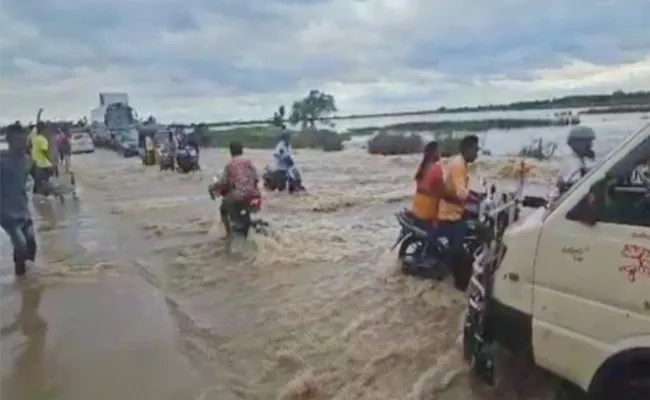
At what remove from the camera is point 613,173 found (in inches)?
140

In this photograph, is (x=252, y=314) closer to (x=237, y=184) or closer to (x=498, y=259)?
(x=237, y=184)

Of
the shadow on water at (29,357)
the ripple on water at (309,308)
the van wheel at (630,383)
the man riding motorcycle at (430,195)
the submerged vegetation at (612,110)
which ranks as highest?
the man riding motorcycle at (430,195)

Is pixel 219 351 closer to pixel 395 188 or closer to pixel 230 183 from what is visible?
pixel 230 183

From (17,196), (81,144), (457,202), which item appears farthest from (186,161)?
(81,144)

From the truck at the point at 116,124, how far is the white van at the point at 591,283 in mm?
36243

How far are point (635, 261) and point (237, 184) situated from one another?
787 centimetres

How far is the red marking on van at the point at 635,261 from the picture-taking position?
319cm

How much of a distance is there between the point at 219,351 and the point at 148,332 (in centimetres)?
87

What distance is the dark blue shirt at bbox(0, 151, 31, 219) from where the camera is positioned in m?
8.61

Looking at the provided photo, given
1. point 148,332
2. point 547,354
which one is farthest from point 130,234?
point 547,354

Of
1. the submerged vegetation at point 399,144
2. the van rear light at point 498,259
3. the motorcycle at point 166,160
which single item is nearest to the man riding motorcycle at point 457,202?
the van rear light at point 498,259

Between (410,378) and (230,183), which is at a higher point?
(230,183)

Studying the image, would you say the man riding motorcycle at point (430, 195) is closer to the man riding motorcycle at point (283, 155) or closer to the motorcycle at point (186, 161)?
the man riding motorcycle at point (283, 155)

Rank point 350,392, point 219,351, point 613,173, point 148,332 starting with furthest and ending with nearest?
point 148,332 < point 219,351 < point 350,392 < point 613,173
